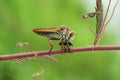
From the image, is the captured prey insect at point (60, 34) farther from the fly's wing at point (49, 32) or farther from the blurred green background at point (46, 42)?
the blurred green background at point (46, 42)

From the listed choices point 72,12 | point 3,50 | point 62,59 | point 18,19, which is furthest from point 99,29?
point 72,12

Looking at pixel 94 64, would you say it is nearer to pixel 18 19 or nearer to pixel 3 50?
pixel 18 19

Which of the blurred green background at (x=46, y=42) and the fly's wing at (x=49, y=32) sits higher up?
the fly's wing at (x=49, y=32)

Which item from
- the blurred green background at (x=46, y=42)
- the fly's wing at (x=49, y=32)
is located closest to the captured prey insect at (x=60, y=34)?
the fly's wing at (x=49, y=32)

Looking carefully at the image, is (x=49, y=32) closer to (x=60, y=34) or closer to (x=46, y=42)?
(x=60, y=34)

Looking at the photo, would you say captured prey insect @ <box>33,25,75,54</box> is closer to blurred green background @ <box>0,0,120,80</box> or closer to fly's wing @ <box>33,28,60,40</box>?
fly's wing @ <box>33,28,60,40</box>

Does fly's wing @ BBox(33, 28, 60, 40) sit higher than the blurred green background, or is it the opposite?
fly's wing @ BBox(33, 28, 60, 40)

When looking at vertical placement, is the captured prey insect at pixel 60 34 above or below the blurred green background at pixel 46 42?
above

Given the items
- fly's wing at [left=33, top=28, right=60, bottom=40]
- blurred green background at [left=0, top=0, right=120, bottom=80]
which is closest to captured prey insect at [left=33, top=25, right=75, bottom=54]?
fly's wing at [left=33, top=28, right=60, bottom=40]

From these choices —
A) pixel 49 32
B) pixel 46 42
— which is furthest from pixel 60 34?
pixel 46 42

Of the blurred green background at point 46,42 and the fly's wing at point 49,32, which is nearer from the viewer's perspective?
the fly's wing at point 49,32
